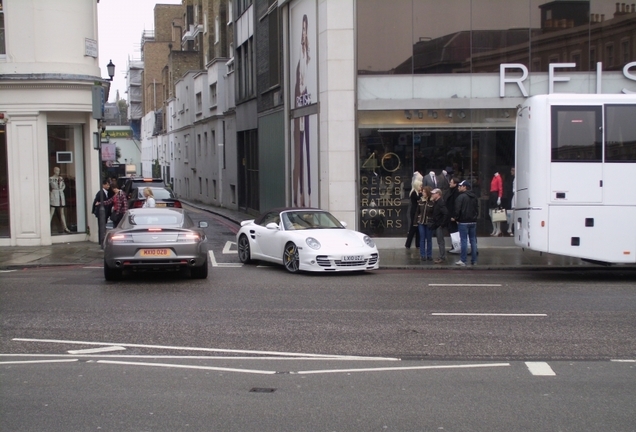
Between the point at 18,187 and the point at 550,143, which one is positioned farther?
the point at 18,187

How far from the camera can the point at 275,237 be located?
16031 mm

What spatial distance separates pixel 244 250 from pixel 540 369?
34.9 ft

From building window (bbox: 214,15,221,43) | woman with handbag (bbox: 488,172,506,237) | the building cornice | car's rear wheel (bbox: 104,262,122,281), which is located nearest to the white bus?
woman with handbag (bbox: 488,172,506,237)

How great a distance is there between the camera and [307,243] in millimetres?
15016

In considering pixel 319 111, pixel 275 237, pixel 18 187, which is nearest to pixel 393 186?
pixel 319 111

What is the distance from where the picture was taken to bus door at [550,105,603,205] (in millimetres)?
13945

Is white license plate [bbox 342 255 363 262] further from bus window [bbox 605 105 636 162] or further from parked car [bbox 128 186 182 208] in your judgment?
parked car [bbox 128 186 182 208]

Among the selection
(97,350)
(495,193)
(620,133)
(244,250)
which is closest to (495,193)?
(495,193)

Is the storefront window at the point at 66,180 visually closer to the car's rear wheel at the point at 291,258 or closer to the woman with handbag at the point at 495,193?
the car's rear wheel at the point at 291,258

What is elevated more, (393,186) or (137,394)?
(393,186)

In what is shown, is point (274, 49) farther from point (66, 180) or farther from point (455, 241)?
point (455, 241)

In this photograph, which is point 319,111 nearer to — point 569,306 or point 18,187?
point 18,187

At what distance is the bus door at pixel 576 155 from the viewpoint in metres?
13.9

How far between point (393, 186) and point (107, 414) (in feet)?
47.7
